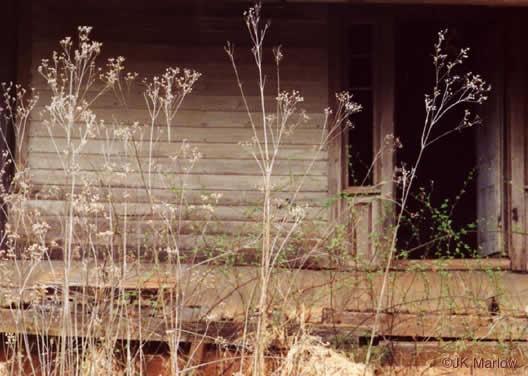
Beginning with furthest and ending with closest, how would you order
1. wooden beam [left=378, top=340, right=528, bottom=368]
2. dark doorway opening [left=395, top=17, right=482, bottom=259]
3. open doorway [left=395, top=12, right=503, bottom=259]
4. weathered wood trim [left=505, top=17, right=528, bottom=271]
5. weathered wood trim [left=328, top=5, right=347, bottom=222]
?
dark doorway opening [left=395, top=17, right=482, bottom=259] → open doorway [left=395, top=12, right=503, bottom=259] → weathered wood trim [left=328, top=5, right=347, bottom=222] → weathered wood trim [left=505, top=17, right=528, bottom=271] → wooden beam [left=378, top=340, right=528, bottom=368]

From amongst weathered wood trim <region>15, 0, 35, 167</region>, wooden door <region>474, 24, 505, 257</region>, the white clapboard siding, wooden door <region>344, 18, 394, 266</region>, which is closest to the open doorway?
wooden door <region>474, 24, 505, 257</region>

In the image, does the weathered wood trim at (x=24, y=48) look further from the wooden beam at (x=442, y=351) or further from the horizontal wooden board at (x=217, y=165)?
the wooden beam at (x=442, y=351)

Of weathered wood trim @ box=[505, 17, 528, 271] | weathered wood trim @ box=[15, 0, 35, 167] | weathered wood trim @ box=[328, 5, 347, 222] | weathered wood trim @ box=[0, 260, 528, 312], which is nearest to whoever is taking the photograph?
weathered wood trim @ box=[0, 260, 528, 312]

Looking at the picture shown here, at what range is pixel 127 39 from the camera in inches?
220

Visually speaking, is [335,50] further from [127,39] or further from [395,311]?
[395,311]

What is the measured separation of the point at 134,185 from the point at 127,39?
4.87 feet

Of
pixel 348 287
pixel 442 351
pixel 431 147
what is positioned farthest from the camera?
pixel 431 147

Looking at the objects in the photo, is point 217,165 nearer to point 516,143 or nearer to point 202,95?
point 202,95

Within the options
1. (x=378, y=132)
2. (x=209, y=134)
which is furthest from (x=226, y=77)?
(x=378, y=132)

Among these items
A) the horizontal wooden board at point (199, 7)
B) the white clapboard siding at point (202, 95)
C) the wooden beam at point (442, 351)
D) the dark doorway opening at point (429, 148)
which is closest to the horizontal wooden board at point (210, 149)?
the white clapboard siding at point (202, 95)

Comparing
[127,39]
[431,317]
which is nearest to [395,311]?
[431,317]

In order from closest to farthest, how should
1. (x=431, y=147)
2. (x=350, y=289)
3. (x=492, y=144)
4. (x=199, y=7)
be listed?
(x=350, y=289) → (x=199, y=7) → (x=492, y=144) → (x=431, y=147)

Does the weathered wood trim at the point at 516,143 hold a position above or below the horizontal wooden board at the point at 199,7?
below

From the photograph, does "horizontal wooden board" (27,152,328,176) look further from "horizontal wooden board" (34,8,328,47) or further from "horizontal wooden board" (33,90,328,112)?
"horizontal wooden board" (34,8,328,47)
